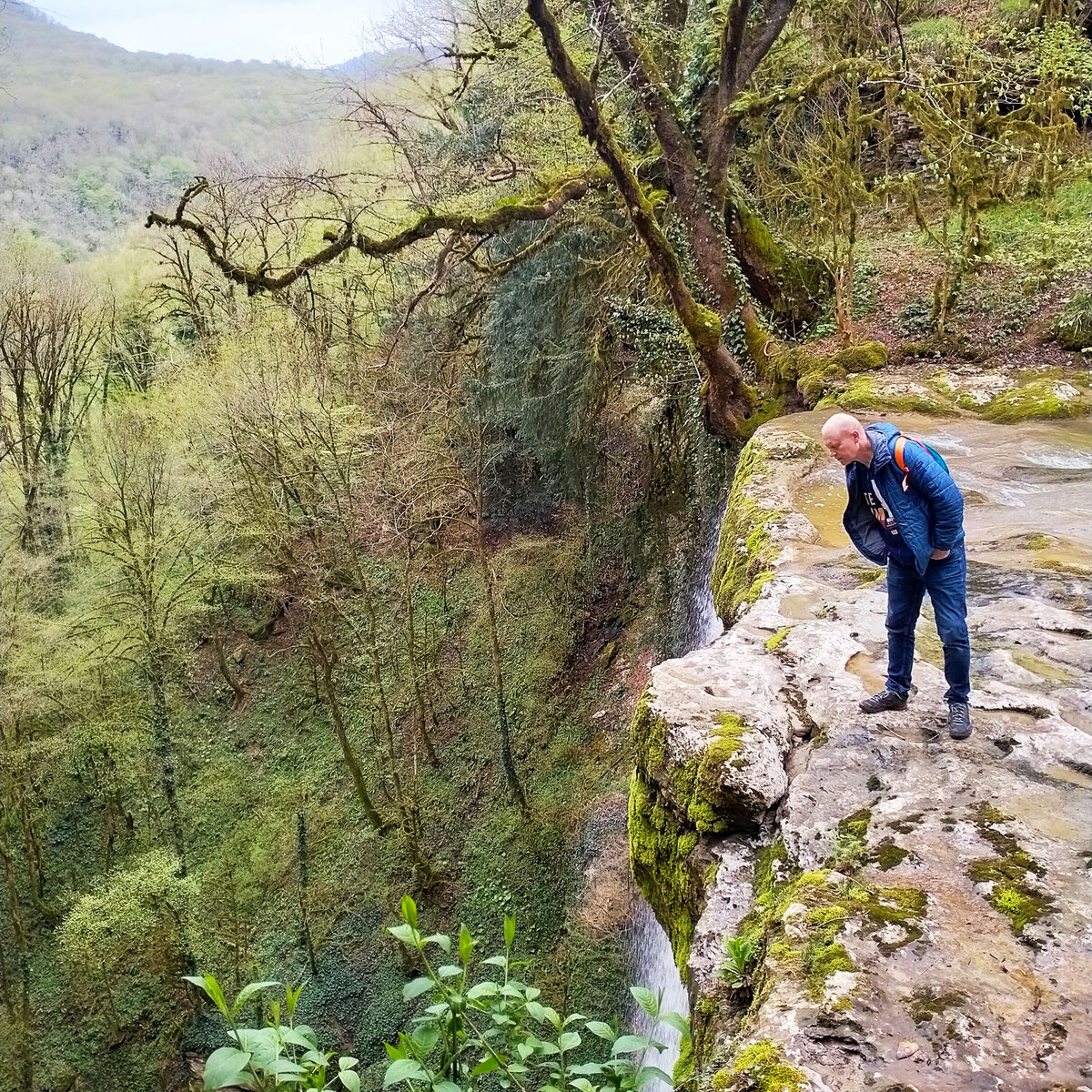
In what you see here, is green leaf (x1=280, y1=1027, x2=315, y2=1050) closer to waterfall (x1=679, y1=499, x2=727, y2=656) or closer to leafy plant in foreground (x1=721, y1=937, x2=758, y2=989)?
leafy plant in foreground (x1=721, y1=937, x2=758, y2=989)

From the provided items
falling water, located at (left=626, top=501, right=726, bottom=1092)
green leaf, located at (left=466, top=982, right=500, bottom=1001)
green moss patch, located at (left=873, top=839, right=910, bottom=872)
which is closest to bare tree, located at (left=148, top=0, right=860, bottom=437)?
falling water, located at (left=626, top=501, right=726, bottom=1092)

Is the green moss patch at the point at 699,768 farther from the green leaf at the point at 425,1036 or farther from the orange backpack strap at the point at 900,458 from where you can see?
the green leaf at the point at 425,1036

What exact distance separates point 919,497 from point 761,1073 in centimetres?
229

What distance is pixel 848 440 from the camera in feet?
11.4

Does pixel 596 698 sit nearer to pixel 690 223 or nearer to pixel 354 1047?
pixel 354 1047

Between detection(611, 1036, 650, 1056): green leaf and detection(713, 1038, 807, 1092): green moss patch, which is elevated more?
detection(611, 1036, 650, 1056): green leaf

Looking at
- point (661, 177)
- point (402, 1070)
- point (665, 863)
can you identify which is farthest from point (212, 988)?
point (661, 177)

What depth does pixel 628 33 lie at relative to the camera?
9344mm

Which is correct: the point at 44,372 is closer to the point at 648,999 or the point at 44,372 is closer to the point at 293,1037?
the point at 293,1037

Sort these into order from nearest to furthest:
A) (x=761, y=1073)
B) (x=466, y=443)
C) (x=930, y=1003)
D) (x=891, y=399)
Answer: (x=761, y=1073) → (x=930, y=1003) → (x=891, y=399) → (x=466, y=443)

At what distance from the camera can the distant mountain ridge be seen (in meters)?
25.5

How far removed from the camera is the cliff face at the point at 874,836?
7.35ft

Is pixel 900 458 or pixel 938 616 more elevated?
pixel 900 458

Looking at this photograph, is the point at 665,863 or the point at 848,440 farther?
the point at 665,863
